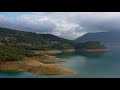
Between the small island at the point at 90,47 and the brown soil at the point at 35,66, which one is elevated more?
the small island at the point at 90,47

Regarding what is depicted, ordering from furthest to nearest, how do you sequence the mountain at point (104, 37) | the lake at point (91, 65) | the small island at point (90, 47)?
the small island at point (90, 47) → the mountain at point (104, 37) → the lake at point (91, 65)

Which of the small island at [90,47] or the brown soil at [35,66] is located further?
the small island at [90,47]

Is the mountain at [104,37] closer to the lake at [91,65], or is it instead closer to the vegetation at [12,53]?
the lake at [91,65]

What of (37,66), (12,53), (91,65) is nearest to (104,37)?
(91,65)

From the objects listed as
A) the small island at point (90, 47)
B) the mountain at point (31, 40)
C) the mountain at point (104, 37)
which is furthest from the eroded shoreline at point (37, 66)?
the mountain at point (104, 37)

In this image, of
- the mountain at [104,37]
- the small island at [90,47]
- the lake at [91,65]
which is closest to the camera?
the lake at [91,65]
